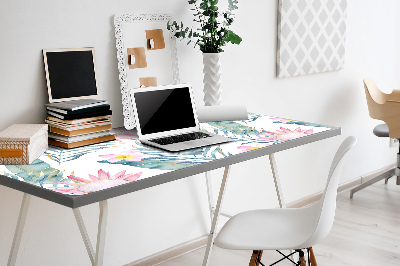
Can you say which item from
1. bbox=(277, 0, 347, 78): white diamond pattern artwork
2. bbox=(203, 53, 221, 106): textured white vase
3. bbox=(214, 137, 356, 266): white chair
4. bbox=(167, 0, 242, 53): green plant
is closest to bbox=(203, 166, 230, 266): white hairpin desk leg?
bbox=(214, 137, 356, 266): white chair

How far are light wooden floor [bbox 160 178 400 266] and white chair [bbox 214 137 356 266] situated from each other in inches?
34.5

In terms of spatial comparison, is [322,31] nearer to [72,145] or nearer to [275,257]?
[275,257]

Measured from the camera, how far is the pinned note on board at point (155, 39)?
2715 mm

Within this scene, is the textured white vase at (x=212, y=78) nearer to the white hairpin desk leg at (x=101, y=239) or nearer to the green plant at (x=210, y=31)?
the green plant at (x=210, y=31)

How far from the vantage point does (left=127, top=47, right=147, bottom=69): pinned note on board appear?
264 cm

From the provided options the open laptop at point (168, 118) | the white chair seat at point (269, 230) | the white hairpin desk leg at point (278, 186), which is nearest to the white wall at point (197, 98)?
the open laptop at point (168, 118)

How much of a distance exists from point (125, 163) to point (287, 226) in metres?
0.64

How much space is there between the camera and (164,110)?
2.44 metres

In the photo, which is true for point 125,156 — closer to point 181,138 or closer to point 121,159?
point 121,159

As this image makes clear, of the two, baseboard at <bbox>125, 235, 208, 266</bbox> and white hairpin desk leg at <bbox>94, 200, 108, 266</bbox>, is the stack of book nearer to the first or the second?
white hairpin desk leg at <bbox>94, 200, 108, 266</bbox>

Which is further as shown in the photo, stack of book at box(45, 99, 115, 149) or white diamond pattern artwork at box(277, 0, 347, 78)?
white diamond pattern artwork at box(277, 0, 347, 78)

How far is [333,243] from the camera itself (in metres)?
3.30

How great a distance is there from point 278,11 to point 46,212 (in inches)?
70.1

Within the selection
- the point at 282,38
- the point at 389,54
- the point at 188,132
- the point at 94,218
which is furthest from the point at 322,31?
the point at 94,218
